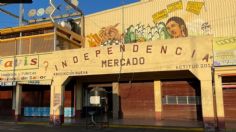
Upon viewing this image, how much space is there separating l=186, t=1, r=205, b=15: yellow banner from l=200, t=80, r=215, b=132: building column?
7925 mm

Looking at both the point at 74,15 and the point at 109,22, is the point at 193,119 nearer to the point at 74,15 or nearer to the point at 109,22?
the point at 109,22

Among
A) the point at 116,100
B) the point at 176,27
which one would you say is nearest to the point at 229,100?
the point at 176,27

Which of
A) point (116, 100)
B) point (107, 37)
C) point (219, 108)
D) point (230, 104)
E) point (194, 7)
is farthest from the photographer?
point (107, 37)

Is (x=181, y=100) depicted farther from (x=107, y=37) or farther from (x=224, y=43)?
(x=107, y=37)

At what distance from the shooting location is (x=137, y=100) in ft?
80.7

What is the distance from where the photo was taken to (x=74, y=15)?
2886 cm

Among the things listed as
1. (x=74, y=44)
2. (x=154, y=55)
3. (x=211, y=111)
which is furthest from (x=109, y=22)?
(x=211, y=111)

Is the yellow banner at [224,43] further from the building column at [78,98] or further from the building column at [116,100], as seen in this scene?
the building column at [78,98]

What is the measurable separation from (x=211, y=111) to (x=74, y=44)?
14582mm

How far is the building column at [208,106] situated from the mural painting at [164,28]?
6655mm

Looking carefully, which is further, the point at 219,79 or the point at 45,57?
the point at 45,57

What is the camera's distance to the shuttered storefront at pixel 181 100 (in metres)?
22.1

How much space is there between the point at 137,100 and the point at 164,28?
646cm

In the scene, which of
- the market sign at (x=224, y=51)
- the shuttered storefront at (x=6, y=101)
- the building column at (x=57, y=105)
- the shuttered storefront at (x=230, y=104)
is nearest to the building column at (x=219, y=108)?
the market sign at (x=224, y=51)
